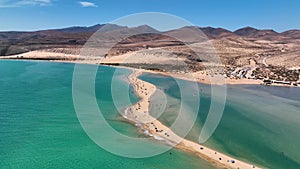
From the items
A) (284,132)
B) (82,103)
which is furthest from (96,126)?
(284,132)

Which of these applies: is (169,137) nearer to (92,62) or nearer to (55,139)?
(55,139)

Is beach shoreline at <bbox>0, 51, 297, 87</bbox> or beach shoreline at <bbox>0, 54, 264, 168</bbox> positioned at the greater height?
beach shoreline at <bbox>0, 51, 297, 87</bbox>

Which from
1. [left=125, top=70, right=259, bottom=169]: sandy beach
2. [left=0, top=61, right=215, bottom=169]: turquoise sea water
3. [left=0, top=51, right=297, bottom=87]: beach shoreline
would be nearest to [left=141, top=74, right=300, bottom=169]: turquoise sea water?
[left=125, top=70, right=259, bottom=169]: sandy beach

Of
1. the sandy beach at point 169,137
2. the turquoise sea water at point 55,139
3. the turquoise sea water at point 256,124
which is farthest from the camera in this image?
the turquoise sea water at point 256,124

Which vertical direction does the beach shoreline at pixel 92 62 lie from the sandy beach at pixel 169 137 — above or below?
above

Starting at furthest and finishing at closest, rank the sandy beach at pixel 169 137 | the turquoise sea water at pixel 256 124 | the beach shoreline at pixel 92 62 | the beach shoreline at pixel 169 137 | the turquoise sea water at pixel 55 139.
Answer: the beach shoreline at pixel 92 62, the turquoise sea water at pixel 256 124, the beach shoreline at pixel 169 137, the sandy beach at pixel 169 137, the turquoise sea water at pixel 55 139

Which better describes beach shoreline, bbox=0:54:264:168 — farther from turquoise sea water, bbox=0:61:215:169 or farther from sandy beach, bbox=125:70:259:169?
turquoise sea water, bbox=0:61:215:169

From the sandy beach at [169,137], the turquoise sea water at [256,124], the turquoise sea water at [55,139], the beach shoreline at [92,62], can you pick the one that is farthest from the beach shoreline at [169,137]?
the beach shoreline at [92,62]

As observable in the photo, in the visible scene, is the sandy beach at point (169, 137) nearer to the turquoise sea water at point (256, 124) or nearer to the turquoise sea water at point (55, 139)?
the turquoise sea water at point (55, 139)

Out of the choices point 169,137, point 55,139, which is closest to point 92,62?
point 55,139
